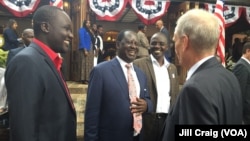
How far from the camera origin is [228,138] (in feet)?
6.07

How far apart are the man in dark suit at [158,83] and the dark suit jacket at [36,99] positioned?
145cm

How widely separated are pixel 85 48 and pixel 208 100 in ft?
25.8

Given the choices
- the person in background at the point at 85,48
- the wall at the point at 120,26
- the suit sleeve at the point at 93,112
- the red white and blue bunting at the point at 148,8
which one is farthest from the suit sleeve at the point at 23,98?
the wall at the point at 120,26

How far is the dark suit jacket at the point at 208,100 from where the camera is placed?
169cm

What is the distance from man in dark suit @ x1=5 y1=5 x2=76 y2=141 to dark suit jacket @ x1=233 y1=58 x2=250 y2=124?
345 cm

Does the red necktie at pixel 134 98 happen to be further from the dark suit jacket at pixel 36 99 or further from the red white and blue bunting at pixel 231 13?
the red white and blue bunting at pixel 231 13

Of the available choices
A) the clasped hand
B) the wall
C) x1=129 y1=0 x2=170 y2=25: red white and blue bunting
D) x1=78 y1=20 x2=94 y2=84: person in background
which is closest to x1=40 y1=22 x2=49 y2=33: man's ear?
the clasped hand

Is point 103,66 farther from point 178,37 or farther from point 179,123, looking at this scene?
point 179,123

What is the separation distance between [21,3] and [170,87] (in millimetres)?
7014

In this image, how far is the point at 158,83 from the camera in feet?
12.9

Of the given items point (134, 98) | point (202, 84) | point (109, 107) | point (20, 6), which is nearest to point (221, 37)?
point (134, 98)

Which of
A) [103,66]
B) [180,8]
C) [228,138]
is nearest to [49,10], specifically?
[103,66]

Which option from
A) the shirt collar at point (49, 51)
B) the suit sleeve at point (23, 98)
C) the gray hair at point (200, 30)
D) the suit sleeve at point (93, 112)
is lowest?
the suit sleeve at point (93, 112)

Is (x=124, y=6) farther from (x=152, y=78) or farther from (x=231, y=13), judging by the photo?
(x=152, y=78)
